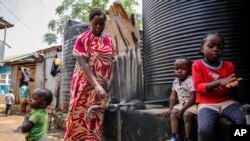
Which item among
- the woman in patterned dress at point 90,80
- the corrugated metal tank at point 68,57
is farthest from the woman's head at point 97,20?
the corrugated metal tank at point 68,57

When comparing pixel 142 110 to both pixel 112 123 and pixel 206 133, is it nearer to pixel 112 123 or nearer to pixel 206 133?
pixel 112 123

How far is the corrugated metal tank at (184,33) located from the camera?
3025 millimetres

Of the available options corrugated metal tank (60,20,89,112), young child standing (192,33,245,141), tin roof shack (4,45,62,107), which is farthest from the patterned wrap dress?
tin roof shack (4,45,62,107)

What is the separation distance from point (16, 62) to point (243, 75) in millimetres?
17643

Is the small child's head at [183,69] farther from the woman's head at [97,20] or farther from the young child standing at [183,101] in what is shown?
the woman's head at [97,20]

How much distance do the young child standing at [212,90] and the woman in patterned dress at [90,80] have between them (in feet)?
2.74

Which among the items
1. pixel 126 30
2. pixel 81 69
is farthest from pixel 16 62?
pixel 81 69

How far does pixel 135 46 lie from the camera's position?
418 centimetres

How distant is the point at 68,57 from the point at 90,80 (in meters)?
4.73

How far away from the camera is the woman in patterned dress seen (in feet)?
7.66

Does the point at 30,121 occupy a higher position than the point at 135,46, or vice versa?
the point at 135,46

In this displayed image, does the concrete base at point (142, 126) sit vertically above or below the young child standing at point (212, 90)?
below

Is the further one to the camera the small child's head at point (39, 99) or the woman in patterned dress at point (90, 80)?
the small child's head at point (39, 99)

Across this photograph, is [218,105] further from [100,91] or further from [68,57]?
[68,57]
